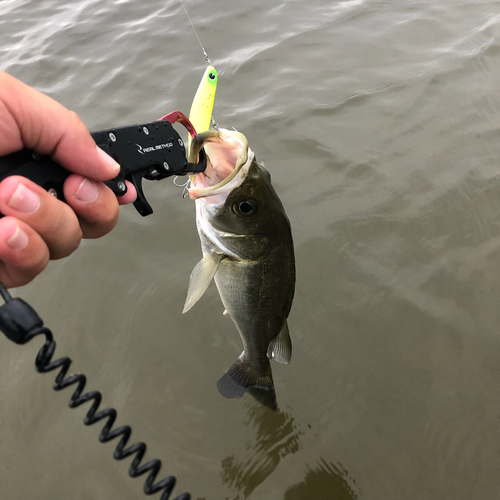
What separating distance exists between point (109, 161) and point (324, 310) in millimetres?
2066

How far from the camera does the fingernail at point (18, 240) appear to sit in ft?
3.96

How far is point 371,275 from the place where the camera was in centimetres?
310

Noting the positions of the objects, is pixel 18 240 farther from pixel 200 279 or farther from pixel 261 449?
pixel 261 449

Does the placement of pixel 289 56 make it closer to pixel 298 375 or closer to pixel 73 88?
pixel 73 88

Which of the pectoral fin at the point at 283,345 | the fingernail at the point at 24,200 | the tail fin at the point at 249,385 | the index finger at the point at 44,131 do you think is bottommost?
the tail fin at the point at 249,385

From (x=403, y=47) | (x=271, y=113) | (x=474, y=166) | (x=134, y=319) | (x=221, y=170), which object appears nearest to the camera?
(x=221, y=170)

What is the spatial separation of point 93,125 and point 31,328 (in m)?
4.22

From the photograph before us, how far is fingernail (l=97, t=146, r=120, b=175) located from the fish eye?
2.04 feet

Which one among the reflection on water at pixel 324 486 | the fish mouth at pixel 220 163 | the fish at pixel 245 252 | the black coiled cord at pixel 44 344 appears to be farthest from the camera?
the reflection on water at pixel 324 486

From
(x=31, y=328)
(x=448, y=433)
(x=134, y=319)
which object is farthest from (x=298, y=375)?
(x=31, y=328)

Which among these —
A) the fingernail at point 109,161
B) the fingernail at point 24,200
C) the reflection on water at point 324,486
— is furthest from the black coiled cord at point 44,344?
the reflection on water at point 324,486

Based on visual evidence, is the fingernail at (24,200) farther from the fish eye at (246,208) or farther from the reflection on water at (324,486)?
the reflection on water at (324,486)

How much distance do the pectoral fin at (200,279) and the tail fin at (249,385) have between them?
703mm

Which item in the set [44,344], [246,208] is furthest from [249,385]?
[44,344]
